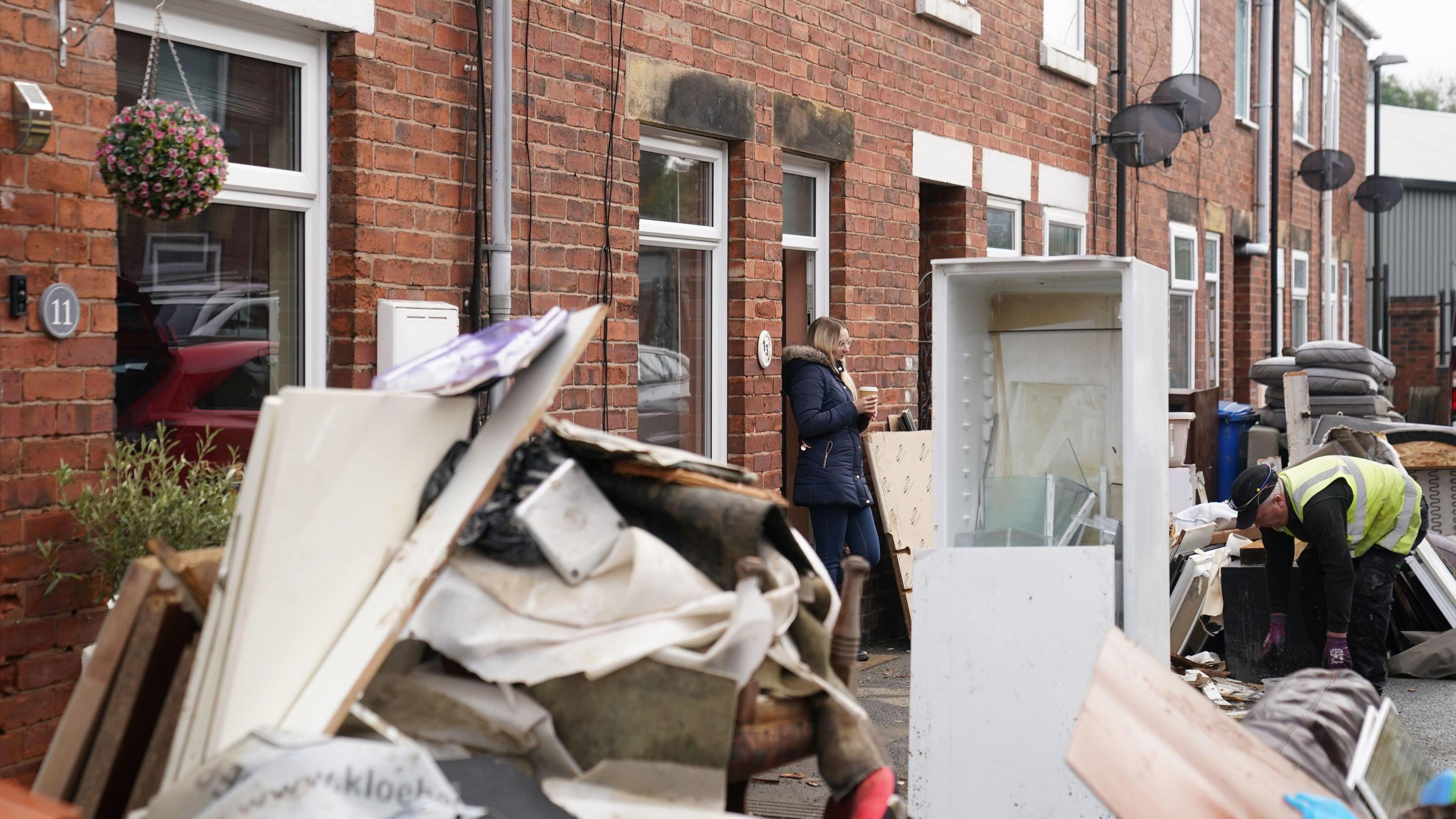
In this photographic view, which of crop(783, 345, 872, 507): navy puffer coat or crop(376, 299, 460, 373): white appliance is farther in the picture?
crop(783, 345, 872, 507): navy puffer coat

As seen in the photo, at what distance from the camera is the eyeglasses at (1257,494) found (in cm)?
708

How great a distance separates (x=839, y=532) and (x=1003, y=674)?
2.84m

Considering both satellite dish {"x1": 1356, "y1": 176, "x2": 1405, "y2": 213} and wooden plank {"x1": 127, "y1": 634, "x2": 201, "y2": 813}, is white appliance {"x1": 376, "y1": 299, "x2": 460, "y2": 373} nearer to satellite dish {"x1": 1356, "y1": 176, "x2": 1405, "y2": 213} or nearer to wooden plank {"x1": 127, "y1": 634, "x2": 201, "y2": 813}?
wooden plank {"x1": 127, "y1": 634, "x2": 201, "y2": 813}

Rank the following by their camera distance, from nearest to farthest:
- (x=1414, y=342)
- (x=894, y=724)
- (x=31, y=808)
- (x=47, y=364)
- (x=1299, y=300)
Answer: (x=31, y=808) → (x=47, y=364) → (x=894, y=724) → (x=1299, y=300) → (x=1414, y=342)

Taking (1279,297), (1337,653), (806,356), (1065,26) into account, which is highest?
(1065,26)

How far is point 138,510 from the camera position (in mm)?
4180

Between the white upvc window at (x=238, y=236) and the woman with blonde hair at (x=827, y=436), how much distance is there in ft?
9.95

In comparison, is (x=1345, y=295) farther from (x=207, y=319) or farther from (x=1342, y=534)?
(x=207, y=319)

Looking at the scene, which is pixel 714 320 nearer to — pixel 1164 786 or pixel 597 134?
pixel 597 134

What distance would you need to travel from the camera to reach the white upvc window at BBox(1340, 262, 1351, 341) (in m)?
21.1

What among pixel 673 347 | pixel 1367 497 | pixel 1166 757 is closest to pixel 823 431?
pixel 673 347

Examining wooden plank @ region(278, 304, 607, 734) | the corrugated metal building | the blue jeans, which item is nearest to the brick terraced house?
the blue jeans

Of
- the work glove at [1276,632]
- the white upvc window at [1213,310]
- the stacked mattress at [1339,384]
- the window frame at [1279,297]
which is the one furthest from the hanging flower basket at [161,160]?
the window frame at [1279,297]

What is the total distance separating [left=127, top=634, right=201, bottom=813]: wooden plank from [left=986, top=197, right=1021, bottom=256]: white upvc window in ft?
26.9
